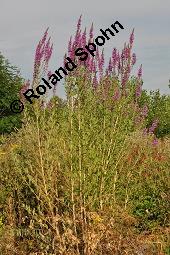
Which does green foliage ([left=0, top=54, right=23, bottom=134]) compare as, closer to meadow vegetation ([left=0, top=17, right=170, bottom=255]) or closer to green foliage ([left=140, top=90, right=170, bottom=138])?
green foliage ([left=140, top=90, right=170, bottom=138])

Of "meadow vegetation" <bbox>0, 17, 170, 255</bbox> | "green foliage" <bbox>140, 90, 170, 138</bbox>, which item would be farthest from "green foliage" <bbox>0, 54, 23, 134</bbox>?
"meadow vegetation" <bbox>0, 17, 170, 255</bbox>

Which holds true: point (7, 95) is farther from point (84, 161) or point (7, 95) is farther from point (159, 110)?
point (84, 161)

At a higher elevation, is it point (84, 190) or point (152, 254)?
point (84, 190)

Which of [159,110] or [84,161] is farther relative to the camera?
[159,110]

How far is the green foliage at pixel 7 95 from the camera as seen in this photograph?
95.2ft

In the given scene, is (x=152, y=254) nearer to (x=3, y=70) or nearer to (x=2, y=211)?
(x=2, y=211)

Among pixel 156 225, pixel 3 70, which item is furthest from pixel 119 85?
pixel 3 70

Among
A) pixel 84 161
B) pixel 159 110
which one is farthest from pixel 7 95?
pixel 84 161

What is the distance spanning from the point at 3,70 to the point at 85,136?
26.0 meters

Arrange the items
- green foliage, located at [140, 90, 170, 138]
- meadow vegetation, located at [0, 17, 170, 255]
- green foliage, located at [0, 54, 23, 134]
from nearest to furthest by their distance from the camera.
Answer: meadow vegetation, located at [0, 17, 170, 255], green foliage, located at [0, 54, 23, 134], green foliage, located at [140, 90, 170, 138]

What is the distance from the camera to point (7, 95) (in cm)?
3094

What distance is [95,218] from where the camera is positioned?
6.65m

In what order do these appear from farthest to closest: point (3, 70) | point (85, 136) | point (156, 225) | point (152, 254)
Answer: point (3, 70)
point (156, 225)
point (152, 254)
point (85, 136)

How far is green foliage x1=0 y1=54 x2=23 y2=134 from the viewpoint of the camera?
95.2 ft
